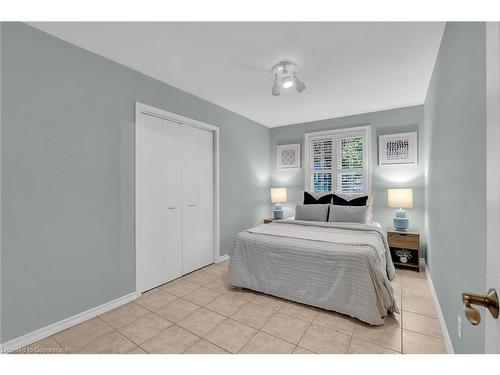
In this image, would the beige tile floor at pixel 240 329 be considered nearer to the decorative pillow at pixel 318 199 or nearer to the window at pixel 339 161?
the decorative pillow at pixel 318 199

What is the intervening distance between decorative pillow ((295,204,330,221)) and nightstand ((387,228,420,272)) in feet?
3.08

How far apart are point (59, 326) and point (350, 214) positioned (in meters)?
3.44

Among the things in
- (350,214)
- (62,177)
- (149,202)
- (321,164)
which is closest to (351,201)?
(350,214)

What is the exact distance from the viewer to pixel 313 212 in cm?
355

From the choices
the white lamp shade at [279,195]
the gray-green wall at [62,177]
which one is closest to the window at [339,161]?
the white lamp shade at [279,195]

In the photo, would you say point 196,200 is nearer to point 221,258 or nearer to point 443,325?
point 221,258

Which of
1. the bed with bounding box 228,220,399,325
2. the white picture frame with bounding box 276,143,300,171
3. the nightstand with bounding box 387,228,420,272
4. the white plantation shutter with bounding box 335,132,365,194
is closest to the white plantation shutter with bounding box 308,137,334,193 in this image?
the white plantation shutter with bounding box 335,132,365,194

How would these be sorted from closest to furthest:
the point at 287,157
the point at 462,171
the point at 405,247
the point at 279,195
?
the point at 462,171
the point at 405,247
the point at 279,195
the point at 287,157

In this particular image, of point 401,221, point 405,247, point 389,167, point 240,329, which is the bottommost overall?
point 240,329

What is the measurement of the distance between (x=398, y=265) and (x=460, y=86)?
2722mm

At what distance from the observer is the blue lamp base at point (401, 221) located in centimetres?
332

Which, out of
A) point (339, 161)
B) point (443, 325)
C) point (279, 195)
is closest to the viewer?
point (443, 325)

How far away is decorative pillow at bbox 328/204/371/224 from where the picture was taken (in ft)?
10.6

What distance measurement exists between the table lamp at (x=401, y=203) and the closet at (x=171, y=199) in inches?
109
